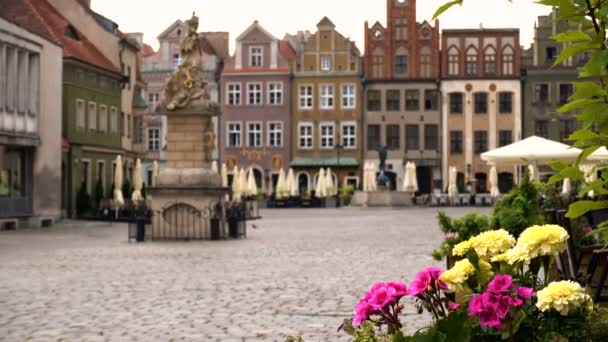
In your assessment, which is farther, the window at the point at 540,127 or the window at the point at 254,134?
the window at the point at 254,134

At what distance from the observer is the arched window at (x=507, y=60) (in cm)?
7325

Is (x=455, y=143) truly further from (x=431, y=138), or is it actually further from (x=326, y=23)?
(x=326, y=23)

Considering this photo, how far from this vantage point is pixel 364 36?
73938 millimetres

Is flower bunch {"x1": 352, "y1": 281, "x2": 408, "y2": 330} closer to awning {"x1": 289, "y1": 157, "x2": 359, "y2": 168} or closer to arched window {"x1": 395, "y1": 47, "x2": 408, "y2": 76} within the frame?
awning {"x1": 289, "y1": 157, "x2": 359, "y2": 168}

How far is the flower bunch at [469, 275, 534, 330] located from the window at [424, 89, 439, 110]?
231 feet

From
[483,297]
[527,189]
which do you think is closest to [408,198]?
[527,189]

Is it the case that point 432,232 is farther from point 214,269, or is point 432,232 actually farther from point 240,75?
point 240,75

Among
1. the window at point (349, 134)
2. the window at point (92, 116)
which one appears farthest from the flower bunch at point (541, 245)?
the window at point (349, 134)

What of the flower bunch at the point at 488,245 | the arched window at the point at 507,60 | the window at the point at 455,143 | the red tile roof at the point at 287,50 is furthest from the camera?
the red tile roof at the point at 287,50

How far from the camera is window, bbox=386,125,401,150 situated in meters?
73.9

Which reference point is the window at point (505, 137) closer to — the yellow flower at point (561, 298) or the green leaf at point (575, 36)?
the yellow flower at point (561, 298)

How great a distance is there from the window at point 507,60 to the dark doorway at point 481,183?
7.24 meters

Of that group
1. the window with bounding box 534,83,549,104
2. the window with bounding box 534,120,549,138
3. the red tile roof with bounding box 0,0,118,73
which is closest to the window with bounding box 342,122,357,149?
the window with bounding box 534,120,549,138

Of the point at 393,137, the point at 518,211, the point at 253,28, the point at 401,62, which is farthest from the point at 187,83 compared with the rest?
the point at 253,28
